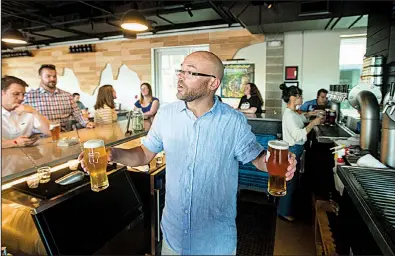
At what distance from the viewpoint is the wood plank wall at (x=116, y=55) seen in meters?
6.30

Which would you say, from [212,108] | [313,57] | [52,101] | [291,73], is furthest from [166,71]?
[212,108]

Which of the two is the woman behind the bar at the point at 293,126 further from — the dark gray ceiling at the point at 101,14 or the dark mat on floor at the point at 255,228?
the dark gray ceiling at the point at 101,14

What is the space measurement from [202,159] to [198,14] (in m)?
4.95

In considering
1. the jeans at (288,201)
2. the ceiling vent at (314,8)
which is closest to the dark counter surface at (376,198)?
the jeans at (288,201)

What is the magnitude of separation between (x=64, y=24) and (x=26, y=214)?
538 centimetres

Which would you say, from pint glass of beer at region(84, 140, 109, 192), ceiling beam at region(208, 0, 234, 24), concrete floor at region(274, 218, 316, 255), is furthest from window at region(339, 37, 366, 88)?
pint glass of beer at region(84, 140, 109, 192)

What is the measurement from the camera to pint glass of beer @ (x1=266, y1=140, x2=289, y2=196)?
1179mm

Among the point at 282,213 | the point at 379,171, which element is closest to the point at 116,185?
the point at 379,171

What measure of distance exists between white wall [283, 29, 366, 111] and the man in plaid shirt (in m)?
4.44

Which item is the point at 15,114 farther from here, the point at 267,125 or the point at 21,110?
the point at 267,125

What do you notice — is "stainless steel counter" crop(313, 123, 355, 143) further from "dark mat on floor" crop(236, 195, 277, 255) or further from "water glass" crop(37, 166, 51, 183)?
"water glass" crop(37, 166, 51, 183)

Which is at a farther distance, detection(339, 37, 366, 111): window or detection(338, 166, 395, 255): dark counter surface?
detection(339, 37, 366, 111): window

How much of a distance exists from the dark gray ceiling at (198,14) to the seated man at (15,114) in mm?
2796

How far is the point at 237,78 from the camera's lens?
634 centimetres
